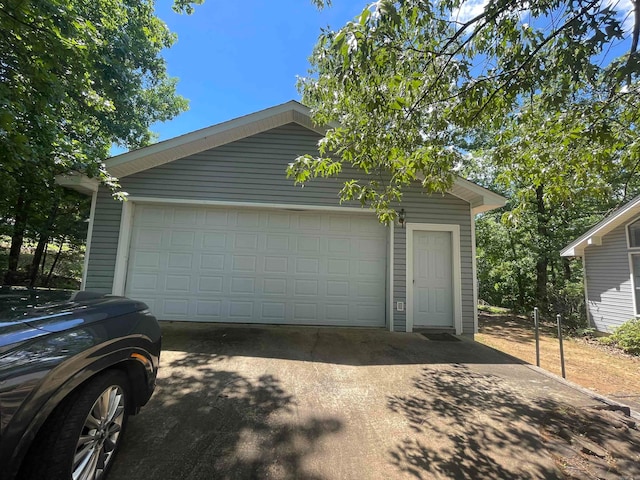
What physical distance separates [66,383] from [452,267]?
246 inches

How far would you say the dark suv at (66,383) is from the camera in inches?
51.4

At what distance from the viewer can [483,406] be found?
10.0ft

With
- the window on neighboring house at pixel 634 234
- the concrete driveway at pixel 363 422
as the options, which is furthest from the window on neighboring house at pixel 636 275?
the concrete driveway at pixel 363 422

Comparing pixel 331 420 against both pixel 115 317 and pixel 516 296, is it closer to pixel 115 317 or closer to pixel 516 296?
pixel 115 317

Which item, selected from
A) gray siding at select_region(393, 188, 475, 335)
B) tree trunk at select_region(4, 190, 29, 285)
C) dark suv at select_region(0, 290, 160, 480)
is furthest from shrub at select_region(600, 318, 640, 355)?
tree trunk at select_region(4, 190, 29, 285)

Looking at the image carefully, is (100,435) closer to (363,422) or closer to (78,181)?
(363,422)

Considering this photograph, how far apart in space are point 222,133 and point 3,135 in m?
3.15

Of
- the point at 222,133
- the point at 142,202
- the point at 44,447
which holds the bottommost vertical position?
the point at 44,447

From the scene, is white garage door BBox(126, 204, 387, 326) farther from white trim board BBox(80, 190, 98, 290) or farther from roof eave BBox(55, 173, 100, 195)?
roof eave BBox(55, 173, 100, 195)

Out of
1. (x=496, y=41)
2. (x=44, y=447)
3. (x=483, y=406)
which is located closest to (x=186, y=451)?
(x=44, y=447)

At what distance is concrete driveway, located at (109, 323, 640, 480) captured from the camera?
2.11 metres

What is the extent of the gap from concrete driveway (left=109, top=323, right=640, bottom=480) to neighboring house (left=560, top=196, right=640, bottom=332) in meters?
8.01

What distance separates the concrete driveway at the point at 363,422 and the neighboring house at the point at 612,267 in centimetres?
801

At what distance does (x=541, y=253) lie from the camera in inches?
531
